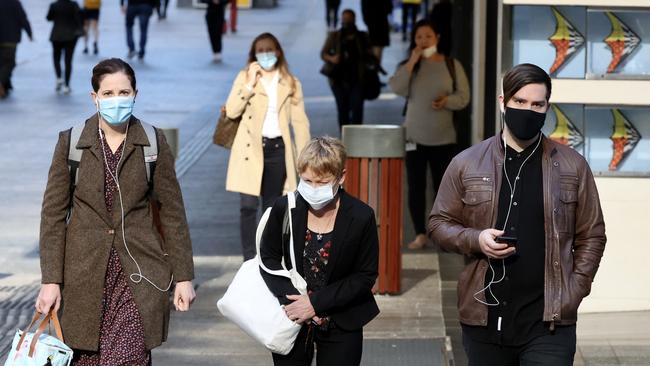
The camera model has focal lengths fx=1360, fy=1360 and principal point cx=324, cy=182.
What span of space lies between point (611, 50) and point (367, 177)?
193 centimetres

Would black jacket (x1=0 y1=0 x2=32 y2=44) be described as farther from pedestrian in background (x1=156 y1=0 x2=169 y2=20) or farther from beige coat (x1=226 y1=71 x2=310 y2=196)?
pedestrian in background (x1=156 y1=0 x2=169 y2=20)

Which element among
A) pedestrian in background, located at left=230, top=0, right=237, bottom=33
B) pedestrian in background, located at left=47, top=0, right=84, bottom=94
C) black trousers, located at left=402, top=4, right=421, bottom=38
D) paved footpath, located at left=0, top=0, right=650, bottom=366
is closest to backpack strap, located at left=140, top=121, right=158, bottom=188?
paved footpath, located at left=0, top=0, right=650, bottom=366

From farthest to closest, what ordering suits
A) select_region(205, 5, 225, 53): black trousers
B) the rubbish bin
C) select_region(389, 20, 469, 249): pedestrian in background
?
1. select_region(205, 5, 225, 53): black trousers
2. select_region(389, 20, 469, 249): pedestrian in background
3. the rubbish bin

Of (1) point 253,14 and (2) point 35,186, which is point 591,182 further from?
(1) point 253,14

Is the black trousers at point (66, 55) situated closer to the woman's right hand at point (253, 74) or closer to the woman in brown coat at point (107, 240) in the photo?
the woman's right hand at point (253, 74)

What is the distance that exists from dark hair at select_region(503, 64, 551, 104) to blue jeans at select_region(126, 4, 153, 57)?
22.9m

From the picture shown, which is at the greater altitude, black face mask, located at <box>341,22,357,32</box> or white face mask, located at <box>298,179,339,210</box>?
white face mask, located at <box>298,179,339,210</box>

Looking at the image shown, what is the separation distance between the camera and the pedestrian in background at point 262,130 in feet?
31.4

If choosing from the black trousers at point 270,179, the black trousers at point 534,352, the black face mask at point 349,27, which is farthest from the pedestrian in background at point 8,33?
the black trousers at point 534,352

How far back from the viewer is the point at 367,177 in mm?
9469

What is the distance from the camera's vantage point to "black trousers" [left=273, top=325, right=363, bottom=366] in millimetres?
5176

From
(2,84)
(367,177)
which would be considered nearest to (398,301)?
(367,177)

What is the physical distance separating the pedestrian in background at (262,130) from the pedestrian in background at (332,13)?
79.3 feet

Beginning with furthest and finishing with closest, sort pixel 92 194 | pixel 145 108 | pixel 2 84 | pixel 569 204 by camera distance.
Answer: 1. pixel 2 84
2. pixel 145 108
3. pixel 92 194
4. pixel 569 204
